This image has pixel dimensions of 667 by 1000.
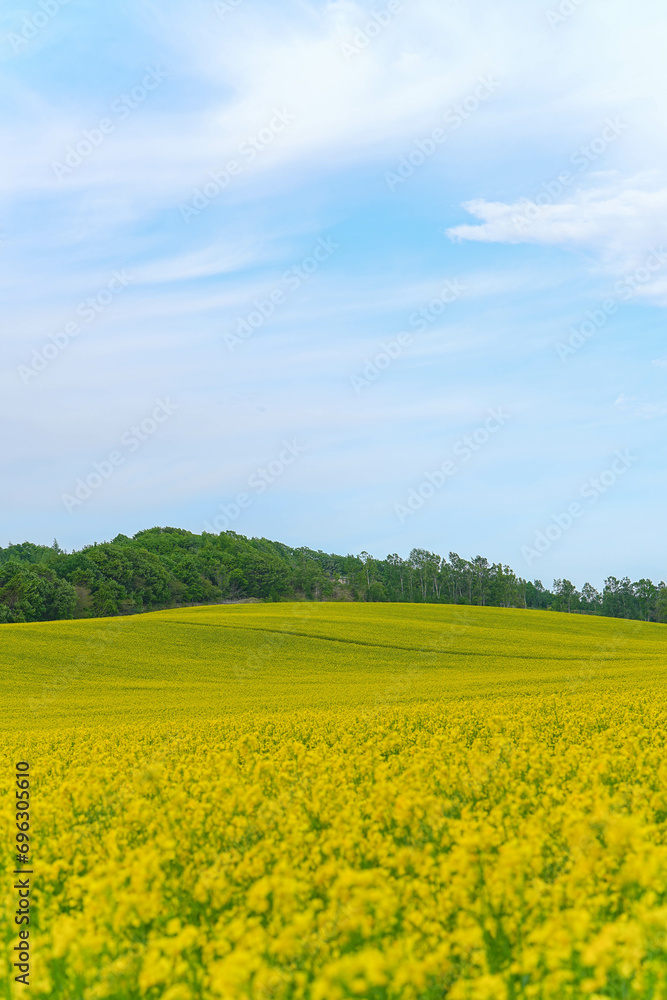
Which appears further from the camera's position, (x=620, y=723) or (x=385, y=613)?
(x=385, y=613)

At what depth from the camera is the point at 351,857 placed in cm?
697

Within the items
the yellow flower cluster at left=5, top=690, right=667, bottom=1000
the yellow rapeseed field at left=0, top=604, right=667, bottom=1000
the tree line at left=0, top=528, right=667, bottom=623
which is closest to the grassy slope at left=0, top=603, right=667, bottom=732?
the yellow rapeseed field at left=0, top=604, right=667, bottom=1000

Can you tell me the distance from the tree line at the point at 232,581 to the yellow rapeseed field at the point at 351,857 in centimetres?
7732

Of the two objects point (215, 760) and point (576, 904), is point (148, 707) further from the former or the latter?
point (576, 904)

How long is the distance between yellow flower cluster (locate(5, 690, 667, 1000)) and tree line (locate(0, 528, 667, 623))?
270ft

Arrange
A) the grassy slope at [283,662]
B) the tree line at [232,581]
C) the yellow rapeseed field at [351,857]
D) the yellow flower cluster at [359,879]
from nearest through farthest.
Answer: the yellow flower cluster at [359,879] → the yellow rapeseed field at [351,857] → the grassy slope at [283,662] → the tree line at [232,581]

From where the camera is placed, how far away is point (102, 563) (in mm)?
102500

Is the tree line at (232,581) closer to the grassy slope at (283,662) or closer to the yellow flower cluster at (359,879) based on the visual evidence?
the grassy slope at (283,662)

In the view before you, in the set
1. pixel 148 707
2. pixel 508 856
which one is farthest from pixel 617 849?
pixel 148 707

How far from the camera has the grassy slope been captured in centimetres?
3095

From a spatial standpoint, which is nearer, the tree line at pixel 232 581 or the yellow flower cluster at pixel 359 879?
the yellow flower cluster at pixel 359 879

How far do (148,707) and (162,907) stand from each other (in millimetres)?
25071

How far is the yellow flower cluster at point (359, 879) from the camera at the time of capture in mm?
4688

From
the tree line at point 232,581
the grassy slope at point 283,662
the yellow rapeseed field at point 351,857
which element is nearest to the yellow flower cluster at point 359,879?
the yellow rapeseed field at point 351,857
